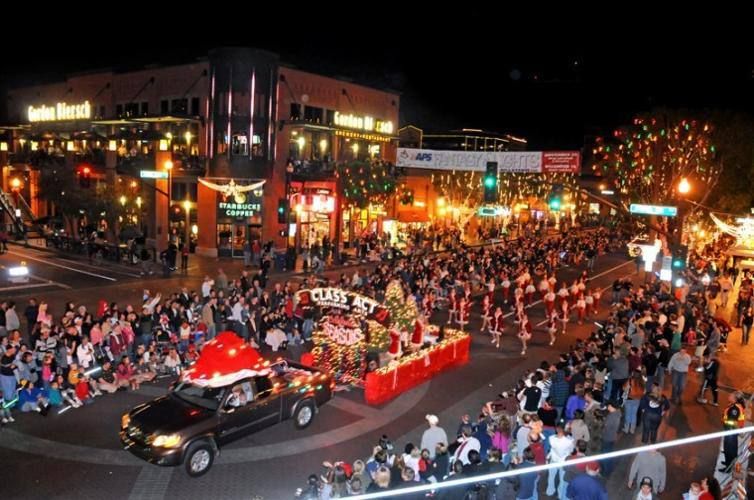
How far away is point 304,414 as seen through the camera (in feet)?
40.8

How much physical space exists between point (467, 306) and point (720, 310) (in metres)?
14.2

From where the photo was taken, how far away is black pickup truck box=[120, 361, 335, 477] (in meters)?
10.0

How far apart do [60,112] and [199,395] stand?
146 feet

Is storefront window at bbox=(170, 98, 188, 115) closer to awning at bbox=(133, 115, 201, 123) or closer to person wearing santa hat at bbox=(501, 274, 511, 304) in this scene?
awning at bbox=(133, 115, 201, 123)

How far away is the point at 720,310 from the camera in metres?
27.9

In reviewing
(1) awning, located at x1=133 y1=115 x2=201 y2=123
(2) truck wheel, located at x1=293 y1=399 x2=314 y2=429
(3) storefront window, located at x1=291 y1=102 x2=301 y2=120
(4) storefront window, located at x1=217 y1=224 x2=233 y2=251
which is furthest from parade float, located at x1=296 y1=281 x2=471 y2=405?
(3) storefront window, located at x1=291 y1=102 x2=301 y2=120

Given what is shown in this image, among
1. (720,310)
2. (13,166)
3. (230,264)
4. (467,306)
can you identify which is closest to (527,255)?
(720,310)

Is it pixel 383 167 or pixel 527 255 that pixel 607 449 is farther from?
pixel 383 167

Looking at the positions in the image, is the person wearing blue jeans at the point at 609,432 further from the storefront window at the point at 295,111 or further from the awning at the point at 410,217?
the awning at the point at 410,217

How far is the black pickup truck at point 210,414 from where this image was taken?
10031mm

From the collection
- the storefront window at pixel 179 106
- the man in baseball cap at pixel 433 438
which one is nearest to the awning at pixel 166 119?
the storefront window at pixel 179 106

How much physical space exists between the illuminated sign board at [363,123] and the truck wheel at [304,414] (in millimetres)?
30512

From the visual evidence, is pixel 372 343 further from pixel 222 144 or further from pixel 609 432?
pixel 222 144

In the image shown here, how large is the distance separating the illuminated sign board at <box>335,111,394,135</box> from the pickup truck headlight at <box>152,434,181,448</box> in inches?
1292
